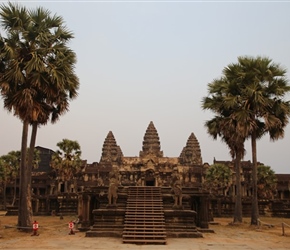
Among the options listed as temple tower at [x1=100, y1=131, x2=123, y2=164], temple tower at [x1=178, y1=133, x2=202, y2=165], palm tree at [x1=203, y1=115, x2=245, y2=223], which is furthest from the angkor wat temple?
temple tower at [x1=100, y1=131, x2=123, y2=164]

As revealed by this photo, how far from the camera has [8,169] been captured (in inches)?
1837

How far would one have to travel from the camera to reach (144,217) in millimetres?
17984

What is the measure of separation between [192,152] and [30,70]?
71.2 meters

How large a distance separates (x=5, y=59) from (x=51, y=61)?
240 cm

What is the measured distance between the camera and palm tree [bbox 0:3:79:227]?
743 inches

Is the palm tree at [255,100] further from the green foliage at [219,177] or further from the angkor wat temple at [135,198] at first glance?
the green foliage at [219,177]

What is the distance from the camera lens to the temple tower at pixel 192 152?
282 ft

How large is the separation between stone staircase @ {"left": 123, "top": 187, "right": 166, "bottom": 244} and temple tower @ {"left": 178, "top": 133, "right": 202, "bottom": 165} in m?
63.5

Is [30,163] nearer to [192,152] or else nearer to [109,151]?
[109,151]

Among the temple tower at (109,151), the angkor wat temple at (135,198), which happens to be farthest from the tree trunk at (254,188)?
the temple tower at (109,151)

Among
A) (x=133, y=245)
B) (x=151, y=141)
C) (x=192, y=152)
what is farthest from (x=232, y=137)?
(x=151, y=141)

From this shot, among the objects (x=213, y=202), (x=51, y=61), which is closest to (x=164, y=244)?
(x=51, y=61)

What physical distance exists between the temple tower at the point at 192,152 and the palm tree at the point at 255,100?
6127cm

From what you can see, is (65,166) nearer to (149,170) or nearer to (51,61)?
(149,170)
